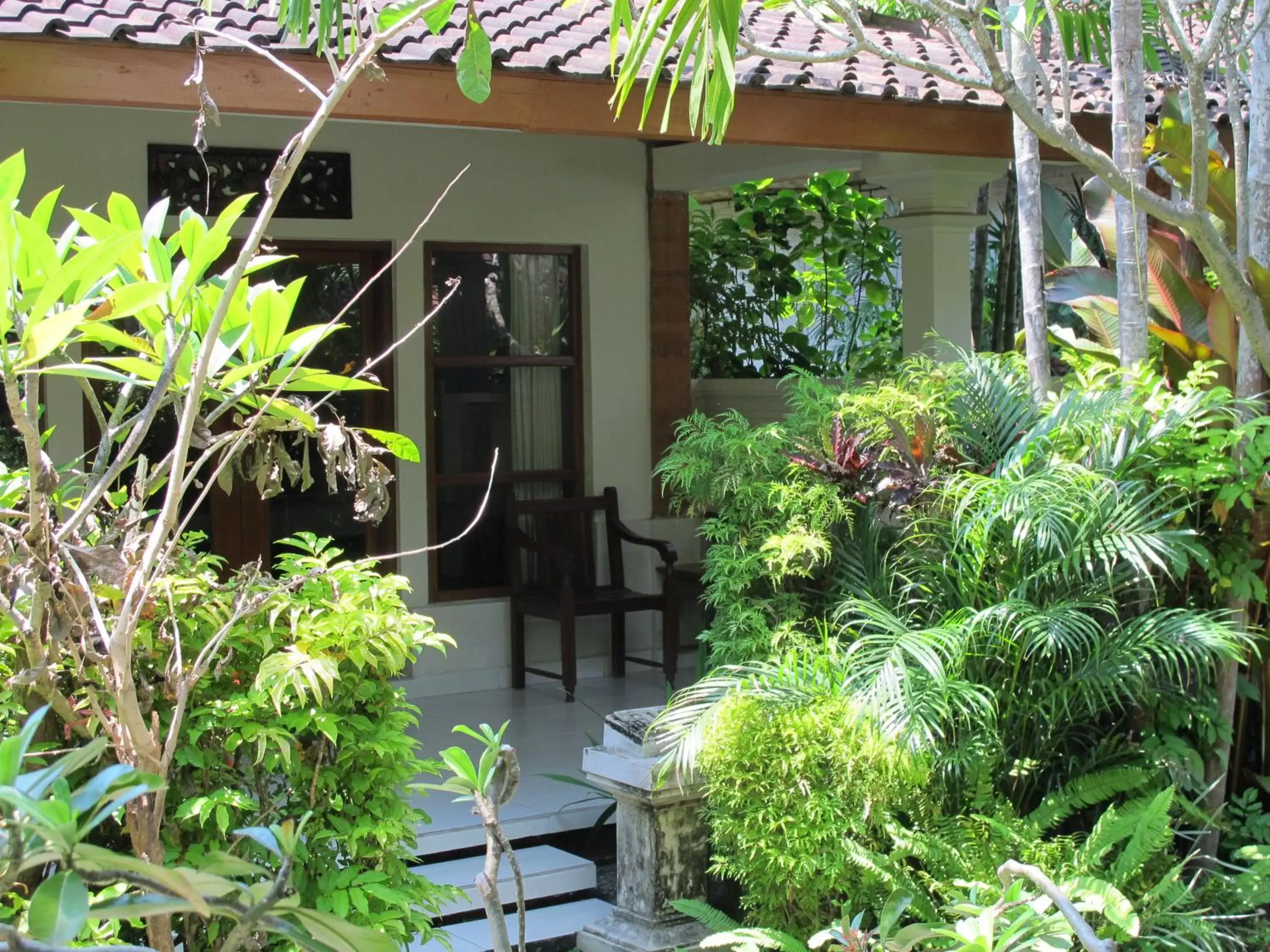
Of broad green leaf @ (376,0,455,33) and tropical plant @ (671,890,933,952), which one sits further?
tropical plant @ (671,890,933,952)

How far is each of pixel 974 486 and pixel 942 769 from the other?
88 centimetres

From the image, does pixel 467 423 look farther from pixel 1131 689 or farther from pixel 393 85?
pixel 1131 689

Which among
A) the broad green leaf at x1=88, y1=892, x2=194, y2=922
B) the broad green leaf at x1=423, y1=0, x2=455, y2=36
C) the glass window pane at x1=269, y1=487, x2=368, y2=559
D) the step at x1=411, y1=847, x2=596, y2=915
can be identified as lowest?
the step at x1=411, y1=847, x2=596, y2=915

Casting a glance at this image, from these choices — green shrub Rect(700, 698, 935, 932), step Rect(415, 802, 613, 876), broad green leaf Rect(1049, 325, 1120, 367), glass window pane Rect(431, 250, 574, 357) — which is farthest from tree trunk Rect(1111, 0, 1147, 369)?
glass window pane Rect(431, 250, 574, 357)

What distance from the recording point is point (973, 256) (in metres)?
11.1

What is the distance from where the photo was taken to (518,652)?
753 centimetres

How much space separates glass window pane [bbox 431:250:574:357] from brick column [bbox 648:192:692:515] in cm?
49

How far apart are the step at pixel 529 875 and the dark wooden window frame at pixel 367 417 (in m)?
2.24

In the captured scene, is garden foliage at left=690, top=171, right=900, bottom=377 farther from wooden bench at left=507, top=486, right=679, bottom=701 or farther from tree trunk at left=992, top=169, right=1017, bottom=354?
wooden bench at left=507, top=486, right=679, bottom=701

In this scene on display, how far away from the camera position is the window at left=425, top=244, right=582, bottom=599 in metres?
7.52

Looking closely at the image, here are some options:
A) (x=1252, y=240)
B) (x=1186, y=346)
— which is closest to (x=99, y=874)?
(x=1252, y=240)

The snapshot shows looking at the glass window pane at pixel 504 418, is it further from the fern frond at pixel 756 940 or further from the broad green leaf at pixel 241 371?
the broad green leaf at pixel 241 371

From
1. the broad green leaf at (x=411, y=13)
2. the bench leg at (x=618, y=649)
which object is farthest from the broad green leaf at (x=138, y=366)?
the bench leg at (x=618, y=649)

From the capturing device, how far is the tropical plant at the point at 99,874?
3.92 ft
